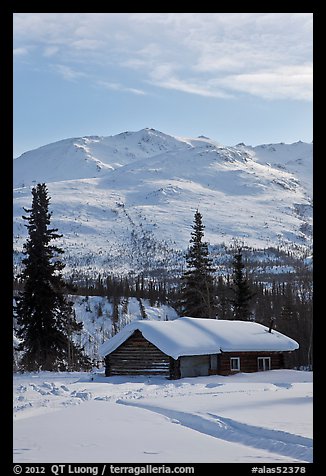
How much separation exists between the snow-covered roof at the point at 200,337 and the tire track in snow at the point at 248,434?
1760 cm

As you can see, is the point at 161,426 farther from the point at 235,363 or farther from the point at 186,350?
the point at 235,363

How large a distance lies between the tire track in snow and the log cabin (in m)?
17.5

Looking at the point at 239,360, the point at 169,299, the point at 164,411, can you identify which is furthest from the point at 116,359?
the point at 169,299

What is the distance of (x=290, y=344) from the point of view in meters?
37.9

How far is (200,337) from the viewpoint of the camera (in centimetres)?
3472

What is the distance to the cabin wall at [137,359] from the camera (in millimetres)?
33469

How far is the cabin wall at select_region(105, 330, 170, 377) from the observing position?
33.5 meters

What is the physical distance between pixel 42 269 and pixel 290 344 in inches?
594

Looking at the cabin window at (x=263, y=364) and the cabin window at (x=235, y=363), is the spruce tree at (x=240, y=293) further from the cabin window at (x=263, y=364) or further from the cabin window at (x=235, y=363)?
the cabin window at (x=235, y=363)

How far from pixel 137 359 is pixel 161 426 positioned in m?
22.1

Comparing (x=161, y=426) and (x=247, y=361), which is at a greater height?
(x=161, y=426)

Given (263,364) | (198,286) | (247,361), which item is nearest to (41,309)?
(247,361)
